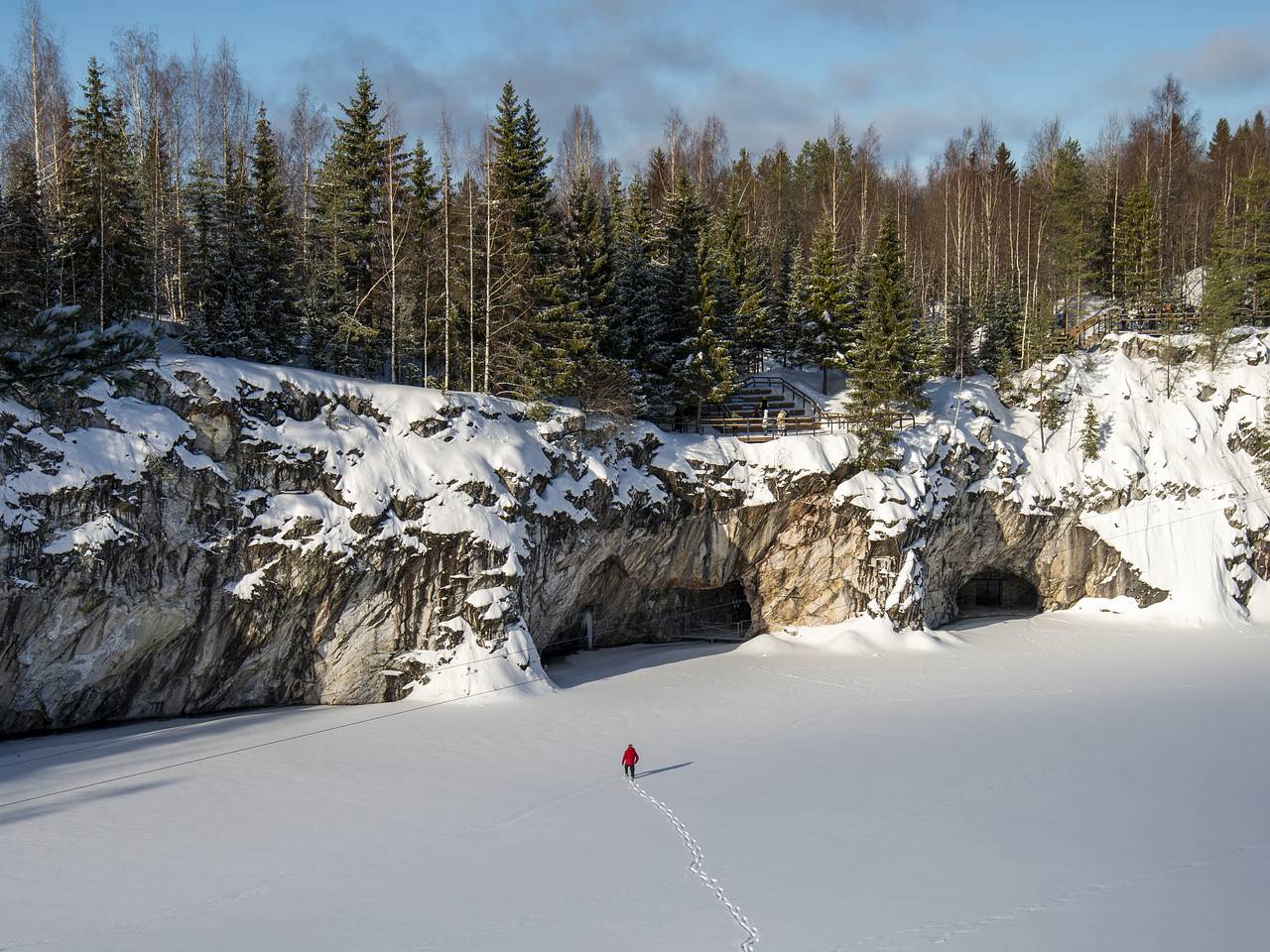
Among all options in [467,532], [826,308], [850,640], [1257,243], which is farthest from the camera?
[1257,243]

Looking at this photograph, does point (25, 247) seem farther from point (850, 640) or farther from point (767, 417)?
point (850, 640)

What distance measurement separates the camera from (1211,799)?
16.5 metres

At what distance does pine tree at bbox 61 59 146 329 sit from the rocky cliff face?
8.10 meters

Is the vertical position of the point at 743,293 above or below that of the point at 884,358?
above

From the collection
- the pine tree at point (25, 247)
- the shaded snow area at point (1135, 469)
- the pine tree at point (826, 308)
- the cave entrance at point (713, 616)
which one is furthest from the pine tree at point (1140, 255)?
the pine tree at point (25, 247)

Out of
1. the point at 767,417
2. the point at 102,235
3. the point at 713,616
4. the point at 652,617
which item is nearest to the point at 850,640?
the point at 713,616

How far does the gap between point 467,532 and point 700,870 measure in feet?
39.9

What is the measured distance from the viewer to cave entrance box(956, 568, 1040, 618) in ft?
119

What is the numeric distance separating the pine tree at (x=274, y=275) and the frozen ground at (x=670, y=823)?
520 inches

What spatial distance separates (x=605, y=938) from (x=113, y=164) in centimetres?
2883

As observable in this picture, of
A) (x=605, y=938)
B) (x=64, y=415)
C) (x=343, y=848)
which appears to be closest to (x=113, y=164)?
(x=64, y=415)

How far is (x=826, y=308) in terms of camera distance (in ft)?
123

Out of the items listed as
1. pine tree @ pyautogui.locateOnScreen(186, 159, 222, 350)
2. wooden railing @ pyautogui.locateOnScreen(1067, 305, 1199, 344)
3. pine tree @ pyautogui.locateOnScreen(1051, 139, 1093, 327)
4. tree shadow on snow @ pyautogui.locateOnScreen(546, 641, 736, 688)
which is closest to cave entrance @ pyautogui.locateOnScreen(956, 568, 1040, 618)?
wooden railing @ pyautogui.locateOnScreen(1067, 305, 1199, 344)

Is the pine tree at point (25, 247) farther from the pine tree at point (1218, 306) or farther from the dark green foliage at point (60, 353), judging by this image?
the pine tree at point (1218, 306)
